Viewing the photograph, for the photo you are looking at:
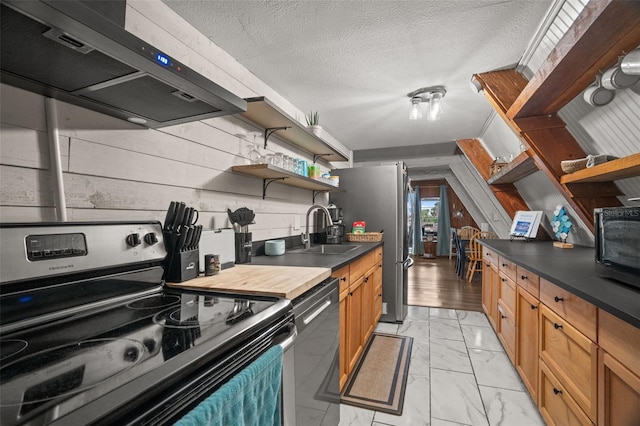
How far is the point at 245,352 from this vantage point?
763mm

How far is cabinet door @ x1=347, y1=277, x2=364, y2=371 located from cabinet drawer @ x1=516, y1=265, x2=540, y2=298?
1039mm

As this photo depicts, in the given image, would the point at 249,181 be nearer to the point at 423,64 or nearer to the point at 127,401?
the point at 423,64

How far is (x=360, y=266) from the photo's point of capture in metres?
2.18

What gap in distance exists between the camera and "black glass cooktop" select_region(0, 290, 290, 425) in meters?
0.47

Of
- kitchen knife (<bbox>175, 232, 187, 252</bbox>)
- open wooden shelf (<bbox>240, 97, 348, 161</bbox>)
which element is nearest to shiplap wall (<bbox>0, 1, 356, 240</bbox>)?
open wooden shelf (<bbox>240, 97, 348, 161</bbox>)

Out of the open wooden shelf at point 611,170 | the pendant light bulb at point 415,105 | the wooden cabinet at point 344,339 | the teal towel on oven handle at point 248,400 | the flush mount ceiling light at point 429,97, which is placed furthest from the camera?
the pendant light bulb at point 415,105

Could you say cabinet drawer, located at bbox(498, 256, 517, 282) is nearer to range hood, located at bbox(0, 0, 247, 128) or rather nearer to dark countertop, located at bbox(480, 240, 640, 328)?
dark countertop, located at bbox(480, 240, 640, 328)

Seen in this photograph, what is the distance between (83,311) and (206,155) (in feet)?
3.24

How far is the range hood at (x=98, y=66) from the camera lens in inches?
24.9

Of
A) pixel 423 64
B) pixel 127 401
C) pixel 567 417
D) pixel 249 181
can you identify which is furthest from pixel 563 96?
pixel 127 401

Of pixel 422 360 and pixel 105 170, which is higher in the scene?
pixel 105 170

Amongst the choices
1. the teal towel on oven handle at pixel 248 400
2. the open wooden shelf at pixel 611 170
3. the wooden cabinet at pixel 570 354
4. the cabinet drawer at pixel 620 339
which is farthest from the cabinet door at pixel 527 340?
the teal towel on oven handle at pixel 248 400

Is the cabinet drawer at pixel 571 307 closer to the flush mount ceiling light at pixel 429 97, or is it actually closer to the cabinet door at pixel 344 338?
the cabinet door at pixel 344 338

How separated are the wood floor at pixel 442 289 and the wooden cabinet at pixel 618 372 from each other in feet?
8.85
